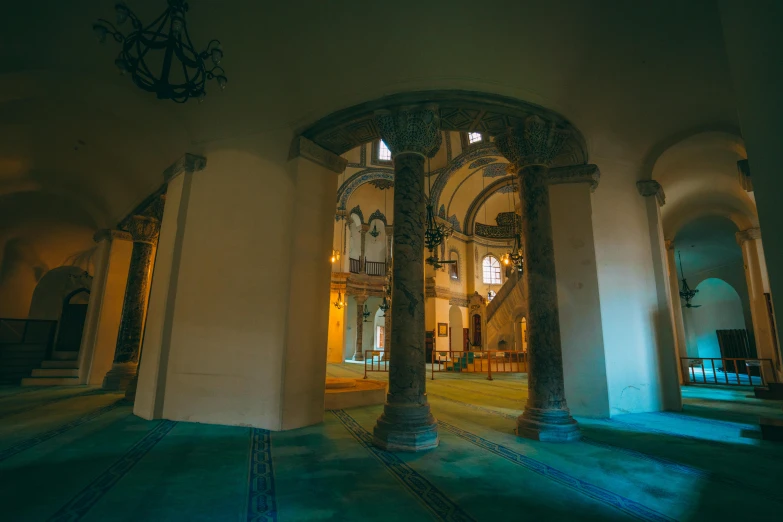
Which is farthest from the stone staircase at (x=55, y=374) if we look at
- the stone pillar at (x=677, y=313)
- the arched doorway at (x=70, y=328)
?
the stone pillar at (x=677, y=313)

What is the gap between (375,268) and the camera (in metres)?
20.4

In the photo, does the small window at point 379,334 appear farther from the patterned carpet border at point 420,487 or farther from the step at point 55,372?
the patterned carpet border at point 420,487

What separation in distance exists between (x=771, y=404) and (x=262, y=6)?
33.8 ft

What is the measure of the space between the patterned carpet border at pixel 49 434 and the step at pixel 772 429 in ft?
25.1

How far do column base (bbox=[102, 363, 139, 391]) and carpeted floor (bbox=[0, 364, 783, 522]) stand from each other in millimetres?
2601

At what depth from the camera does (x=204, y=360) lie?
4.98 metres

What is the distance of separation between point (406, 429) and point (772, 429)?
13.6 feet

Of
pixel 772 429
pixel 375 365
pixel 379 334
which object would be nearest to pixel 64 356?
pixel 375 365

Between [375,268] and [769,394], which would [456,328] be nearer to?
[375,268]

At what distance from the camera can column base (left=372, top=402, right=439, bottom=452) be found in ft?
12.3

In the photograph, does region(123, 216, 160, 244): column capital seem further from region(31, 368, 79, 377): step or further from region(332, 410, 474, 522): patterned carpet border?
region(332, 410, 474, 522): patterned carpet border

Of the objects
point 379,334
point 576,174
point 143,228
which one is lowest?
point 379,334

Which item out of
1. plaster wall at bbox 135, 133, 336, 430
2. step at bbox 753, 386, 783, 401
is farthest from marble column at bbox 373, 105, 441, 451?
step at bbox 753, 386, 783, 401

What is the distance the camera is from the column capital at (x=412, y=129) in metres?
4.71
